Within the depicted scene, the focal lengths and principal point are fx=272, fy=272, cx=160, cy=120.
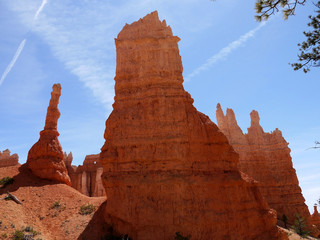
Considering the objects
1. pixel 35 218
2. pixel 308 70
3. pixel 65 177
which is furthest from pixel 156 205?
pixel 65 177

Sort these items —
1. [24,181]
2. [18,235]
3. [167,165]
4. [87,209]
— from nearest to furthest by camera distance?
[18,235]
[167,165]
[87,209]
[24,181]

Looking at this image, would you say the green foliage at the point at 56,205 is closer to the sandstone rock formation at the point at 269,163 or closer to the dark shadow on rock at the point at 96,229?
the dark shadow on rock at the point at 96,229

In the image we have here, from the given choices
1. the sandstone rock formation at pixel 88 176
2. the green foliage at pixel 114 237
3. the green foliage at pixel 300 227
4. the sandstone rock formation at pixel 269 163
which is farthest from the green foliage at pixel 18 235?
the sandstone rock formation at pixel 269 163

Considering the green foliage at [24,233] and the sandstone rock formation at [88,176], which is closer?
the green foliage at [24,233]

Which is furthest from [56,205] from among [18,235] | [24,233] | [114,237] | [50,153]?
[114,237]

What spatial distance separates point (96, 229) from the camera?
20.7m

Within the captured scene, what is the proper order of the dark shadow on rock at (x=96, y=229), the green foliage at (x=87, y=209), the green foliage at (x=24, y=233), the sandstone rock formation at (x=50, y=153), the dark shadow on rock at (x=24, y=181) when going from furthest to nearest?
1. the sandstone rock formation at (x=50, y=153)
2. the dark shadow on rock at (x=24, y=181)
3. the green foliage at (x=87, y=209)
4. the dark shadow on rock at (x=96, y=229)
5. the green foliage at (x=24, y=233)

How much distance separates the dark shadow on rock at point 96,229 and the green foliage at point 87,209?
131 cm

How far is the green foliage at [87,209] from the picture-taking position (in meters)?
23.5

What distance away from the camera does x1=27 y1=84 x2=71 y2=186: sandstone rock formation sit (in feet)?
98.7

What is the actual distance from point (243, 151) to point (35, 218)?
119 ft

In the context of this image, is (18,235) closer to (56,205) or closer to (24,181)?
(56,205)

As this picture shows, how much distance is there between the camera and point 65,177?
102ft

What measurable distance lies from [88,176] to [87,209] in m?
24.0
